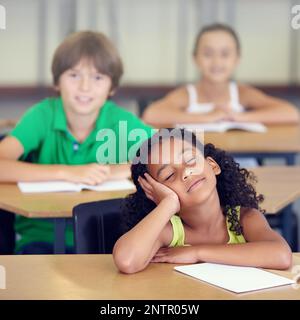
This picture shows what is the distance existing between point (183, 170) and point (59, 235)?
0.67 meters

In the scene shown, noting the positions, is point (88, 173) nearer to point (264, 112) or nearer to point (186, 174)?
point (186, 174)

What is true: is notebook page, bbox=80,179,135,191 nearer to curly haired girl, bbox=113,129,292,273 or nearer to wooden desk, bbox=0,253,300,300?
curly haired girl, bbox=113,129,292,273

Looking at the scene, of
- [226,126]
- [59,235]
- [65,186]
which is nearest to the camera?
[59,235]

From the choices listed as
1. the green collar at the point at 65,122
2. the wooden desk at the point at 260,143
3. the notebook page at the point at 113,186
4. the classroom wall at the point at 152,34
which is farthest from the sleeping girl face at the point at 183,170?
the classroom wall at the point at 152,34

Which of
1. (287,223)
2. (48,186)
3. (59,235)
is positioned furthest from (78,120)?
(287,223)

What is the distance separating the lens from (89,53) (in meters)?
3.31

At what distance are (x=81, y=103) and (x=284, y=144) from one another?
1.08 m

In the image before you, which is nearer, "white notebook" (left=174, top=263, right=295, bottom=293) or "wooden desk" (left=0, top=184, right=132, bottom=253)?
"white notebook" (left=174, top=263, right=295, bottom=293)

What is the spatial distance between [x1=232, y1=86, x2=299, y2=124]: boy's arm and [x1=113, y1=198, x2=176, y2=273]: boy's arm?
2.33m

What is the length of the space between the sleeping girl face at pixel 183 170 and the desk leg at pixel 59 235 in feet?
1.74

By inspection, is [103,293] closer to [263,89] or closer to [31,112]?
[31,112]

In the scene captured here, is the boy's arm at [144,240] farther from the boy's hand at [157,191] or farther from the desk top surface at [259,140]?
the desk top surface at [259,140]

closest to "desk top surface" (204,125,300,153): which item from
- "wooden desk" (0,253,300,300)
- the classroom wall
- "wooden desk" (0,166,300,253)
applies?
"wooden desk" (0,166,300,253)

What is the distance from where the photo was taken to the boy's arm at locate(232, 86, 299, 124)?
448 centimetres
